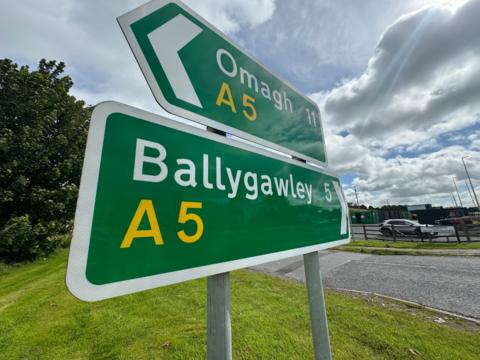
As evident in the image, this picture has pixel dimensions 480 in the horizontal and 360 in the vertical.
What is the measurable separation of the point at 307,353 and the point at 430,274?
690 cm

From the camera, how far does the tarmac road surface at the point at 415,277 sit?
4.83 m

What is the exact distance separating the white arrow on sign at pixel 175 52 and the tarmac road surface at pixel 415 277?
6053 millimetres

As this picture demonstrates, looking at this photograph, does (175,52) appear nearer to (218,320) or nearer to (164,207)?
(164,207)

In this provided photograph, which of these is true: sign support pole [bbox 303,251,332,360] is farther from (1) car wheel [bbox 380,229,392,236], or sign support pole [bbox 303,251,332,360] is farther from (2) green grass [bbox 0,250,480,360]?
(1) car wheel [bbox 380,229,392,236]

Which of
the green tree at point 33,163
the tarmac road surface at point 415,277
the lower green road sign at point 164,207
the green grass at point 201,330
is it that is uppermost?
the green tree at point 33,163

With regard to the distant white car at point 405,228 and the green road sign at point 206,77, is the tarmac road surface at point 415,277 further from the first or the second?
the distant white car at point 405,228

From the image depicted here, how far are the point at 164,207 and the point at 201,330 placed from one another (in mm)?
3284

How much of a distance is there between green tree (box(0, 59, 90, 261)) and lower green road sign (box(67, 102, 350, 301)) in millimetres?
13109

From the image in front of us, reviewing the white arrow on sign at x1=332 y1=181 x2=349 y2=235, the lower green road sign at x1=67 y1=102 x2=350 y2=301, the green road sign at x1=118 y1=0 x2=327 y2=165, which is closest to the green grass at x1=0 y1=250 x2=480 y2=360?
the white arrow on sign at x1=332 y1=181 x2=349 y2=235

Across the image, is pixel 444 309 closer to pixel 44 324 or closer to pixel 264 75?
pixel 264 75

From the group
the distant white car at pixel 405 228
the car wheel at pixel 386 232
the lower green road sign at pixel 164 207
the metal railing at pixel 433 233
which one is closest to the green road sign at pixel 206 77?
the lower green road sign at pixel 164 207

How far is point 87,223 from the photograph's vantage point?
62 cm

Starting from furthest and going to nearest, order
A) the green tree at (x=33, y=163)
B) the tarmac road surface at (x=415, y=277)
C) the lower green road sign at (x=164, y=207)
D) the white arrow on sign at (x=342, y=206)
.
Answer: the green tree at (x=33, y=163) < the tarmac road surface at (x=415, y=277) < the white arrow on sign at (x=342, y=206) < the lower green road sign at (x=164, y=207)

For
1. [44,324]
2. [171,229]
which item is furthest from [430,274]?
[44,324]
